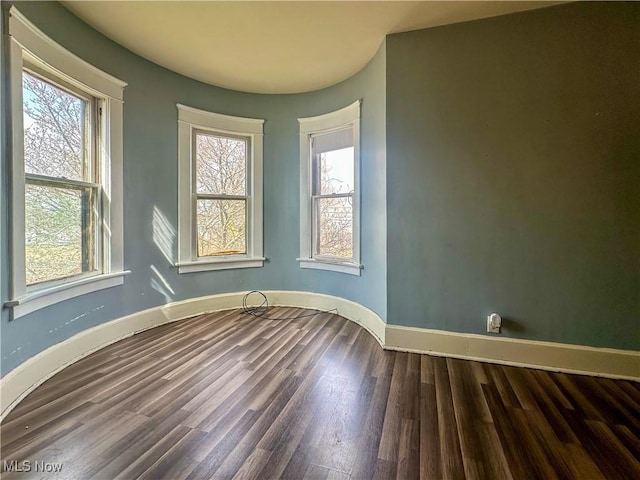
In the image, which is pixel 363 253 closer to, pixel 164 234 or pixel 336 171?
pixel 336 171

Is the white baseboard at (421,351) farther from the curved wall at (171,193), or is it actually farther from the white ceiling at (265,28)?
the white ceiling at (265,28)

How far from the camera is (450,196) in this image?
96.0 inches

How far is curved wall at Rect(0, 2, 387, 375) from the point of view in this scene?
217 centimetres

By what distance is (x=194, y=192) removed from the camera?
133 inches

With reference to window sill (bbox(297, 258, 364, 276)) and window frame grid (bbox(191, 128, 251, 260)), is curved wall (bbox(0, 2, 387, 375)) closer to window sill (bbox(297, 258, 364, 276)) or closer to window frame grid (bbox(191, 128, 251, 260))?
window sill (bbox(297, 258, 364, 276))

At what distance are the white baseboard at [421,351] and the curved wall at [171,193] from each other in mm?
79

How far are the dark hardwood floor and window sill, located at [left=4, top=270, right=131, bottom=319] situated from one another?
510 mm

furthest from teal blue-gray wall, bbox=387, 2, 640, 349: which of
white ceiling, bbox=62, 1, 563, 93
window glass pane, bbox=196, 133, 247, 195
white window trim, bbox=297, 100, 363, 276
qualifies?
window glass pane, bbox=196, 133, 247, 195

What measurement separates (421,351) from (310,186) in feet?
7.05

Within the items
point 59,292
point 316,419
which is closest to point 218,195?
point 59,292

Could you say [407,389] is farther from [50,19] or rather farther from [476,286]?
[50,19]

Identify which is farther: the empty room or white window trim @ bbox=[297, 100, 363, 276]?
white window trim @ bbox=[297, 100, 363, 276]

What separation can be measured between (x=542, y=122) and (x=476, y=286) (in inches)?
50.9

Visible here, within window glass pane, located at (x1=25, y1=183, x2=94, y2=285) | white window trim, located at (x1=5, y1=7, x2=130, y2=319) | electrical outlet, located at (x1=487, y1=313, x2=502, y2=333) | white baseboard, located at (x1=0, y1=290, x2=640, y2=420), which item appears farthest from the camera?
electrical outlet, located at (x1=487, y1=313, x2=502, y2=333)
